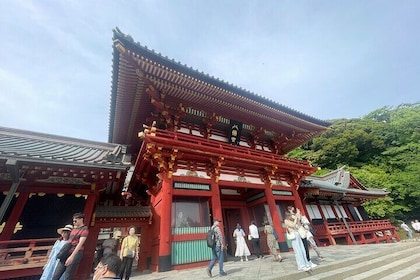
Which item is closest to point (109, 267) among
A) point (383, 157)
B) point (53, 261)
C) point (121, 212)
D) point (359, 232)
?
point (53, 261)

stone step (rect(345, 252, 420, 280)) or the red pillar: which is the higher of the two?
the red pillar

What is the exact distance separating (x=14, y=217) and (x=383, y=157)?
40177 millimetres

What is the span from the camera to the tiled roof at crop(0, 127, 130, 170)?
21.3 ft

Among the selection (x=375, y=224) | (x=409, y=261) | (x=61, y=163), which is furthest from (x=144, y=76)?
(x=375, y=224)

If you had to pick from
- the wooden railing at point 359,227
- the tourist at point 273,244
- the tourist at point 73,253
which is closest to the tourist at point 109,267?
the tourist at point 73,253

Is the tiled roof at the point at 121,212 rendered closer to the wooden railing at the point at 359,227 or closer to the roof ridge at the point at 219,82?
the roof ridge at the point at 219,82

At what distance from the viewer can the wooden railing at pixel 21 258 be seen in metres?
5.57

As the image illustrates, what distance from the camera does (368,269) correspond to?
6.16 m

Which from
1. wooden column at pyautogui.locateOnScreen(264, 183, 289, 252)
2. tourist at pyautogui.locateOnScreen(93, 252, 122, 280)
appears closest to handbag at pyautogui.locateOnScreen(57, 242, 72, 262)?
tourist at pyautogui.locateOnScreen(93, 252, 122, 280)

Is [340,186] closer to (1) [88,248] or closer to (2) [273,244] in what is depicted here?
(2) [273,244]

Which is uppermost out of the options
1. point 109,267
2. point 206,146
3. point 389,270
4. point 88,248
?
point 206,146

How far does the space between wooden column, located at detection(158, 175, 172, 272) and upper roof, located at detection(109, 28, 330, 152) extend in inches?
145

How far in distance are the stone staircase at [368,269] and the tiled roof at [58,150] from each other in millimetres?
6870

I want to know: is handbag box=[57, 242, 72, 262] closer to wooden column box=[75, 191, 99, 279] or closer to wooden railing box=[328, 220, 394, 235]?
wooden column box=[75, 191, 99, 279]
